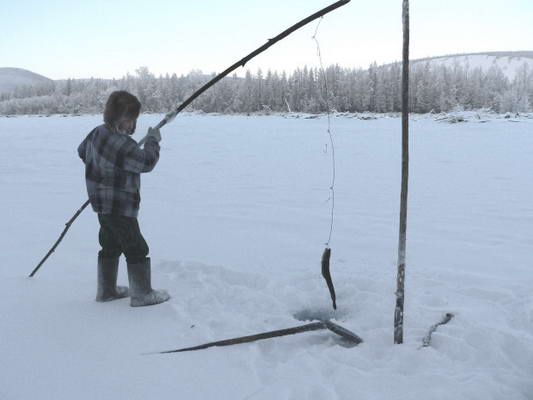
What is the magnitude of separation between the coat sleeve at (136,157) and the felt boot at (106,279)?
90cm

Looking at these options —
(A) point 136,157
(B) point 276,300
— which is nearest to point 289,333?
(B) point 276,300

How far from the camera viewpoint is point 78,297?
3857 millimetres

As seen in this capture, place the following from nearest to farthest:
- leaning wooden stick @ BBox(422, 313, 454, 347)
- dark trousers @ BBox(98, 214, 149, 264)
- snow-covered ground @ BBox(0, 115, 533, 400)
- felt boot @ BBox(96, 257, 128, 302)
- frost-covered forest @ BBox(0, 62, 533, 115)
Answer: snow-covered ground @ BBox(0, 115, 533, 400), leaning wooden stick @ BBox(422, 313, 454, 347), dark trousers @ BBox(98, 214, 149, 264), felt boot @ BBox(96, 257, 128, 302), frost-covered forest @ BBox(0, 62, 533, 115)

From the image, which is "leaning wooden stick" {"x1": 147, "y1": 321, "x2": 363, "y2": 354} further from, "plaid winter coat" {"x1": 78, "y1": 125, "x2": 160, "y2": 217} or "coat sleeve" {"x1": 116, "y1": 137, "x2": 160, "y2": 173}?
"coat sleeve" {"x1": 116, "y1": 137, "x2": 160, "y2": 173}

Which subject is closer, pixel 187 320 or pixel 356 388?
pixel 356 388

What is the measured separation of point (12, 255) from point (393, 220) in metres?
5.14

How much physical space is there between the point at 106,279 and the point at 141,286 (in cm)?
35

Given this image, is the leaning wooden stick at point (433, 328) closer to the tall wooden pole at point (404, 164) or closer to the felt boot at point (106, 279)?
the tall wooden pole at point (404, 164)

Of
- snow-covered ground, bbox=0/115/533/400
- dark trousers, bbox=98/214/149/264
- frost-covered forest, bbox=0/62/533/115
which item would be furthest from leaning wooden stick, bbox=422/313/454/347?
frost-covered forest, bbox=0/62/533/115

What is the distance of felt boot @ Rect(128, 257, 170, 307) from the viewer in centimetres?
360

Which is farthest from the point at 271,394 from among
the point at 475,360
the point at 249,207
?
the point at 249,207

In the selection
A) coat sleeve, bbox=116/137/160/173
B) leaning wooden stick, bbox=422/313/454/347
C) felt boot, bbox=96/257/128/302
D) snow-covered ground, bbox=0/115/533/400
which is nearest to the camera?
snow-covered ground, bbox=0/115/533/400

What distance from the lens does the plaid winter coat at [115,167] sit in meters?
3.29

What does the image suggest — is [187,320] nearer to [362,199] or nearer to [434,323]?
[434,323]
